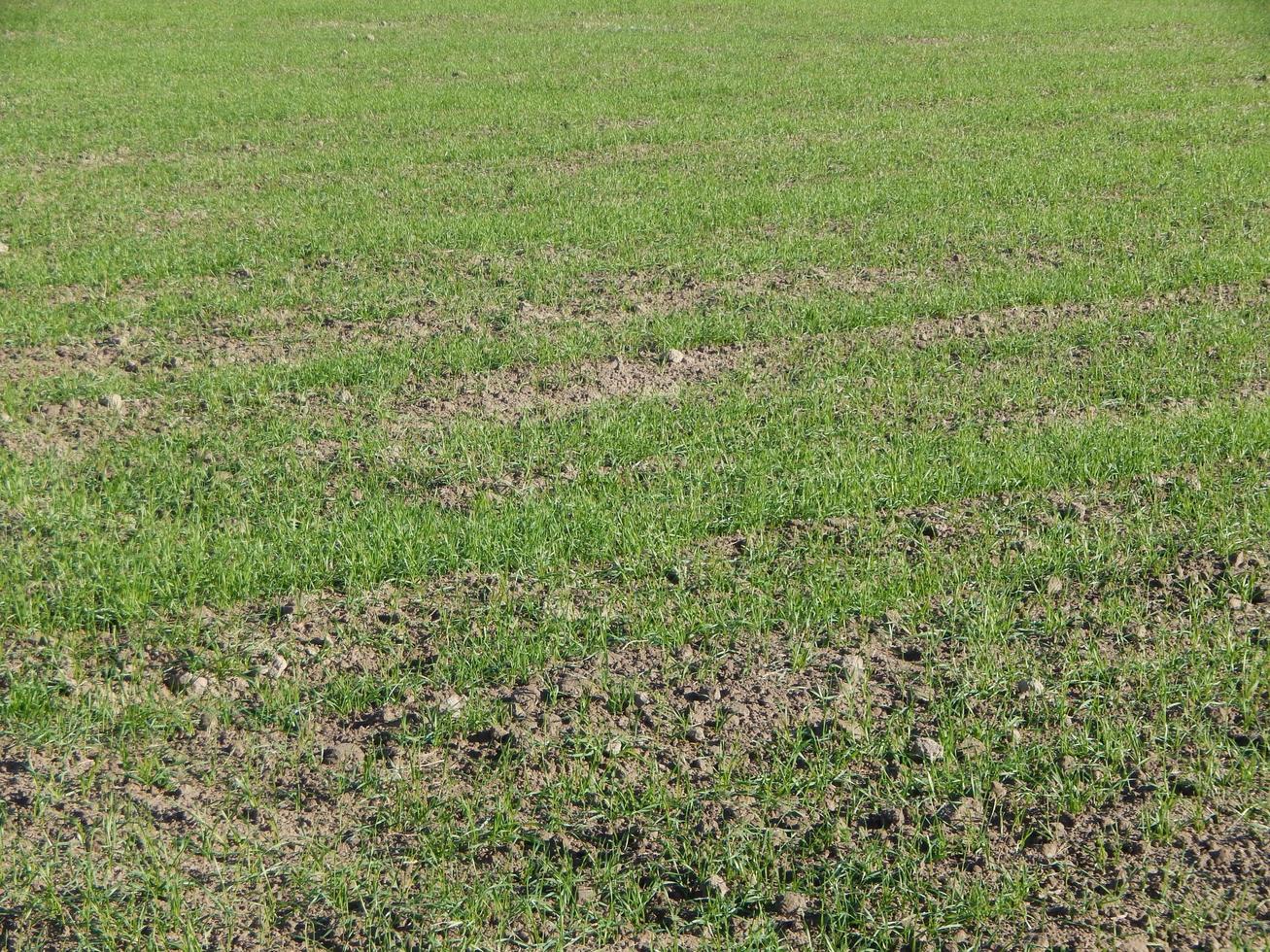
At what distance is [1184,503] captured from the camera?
6504mm

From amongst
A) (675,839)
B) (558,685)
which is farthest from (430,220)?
(675,839)

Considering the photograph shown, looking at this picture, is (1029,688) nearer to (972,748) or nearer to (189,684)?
(972,748)

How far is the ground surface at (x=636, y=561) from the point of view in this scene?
4.15m

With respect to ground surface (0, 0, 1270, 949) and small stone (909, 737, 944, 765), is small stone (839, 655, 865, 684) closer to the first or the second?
ground surface (0, 0, 1270, 949)

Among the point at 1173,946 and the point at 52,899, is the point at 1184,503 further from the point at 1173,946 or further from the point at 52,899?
the point at 52,899

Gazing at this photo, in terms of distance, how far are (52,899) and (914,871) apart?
2.83m

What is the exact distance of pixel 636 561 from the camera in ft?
19.7

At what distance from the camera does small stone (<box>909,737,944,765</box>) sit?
15.3ft

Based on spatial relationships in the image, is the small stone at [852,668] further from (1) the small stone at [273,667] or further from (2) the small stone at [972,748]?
(1) the small stone at [273,667]

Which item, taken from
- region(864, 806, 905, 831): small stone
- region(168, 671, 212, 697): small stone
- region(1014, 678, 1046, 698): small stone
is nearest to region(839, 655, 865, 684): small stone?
region(1014, 678, 1046, 698): small stone

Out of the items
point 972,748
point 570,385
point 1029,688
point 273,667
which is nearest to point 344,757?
point 273,667

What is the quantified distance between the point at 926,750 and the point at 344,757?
2.25 meters

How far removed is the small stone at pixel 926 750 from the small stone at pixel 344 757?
6.99 ft

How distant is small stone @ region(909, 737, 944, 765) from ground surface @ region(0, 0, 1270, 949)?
0.06ft
